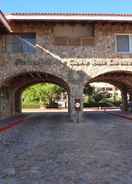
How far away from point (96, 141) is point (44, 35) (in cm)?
1175

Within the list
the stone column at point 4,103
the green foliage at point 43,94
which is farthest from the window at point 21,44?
the green foliage at point 43,94

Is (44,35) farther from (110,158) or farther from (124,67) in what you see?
(110,158)

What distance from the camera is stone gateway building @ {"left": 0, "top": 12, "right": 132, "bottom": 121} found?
72.2 feet

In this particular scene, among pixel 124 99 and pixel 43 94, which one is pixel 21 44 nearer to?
pixel 124 99

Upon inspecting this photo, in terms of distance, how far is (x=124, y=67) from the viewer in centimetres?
2273

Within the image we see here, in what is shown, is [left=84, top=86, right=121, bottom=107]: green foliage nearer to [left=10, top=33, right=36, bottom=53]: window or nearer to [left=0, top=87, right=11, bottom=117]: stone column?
[left=0, top=87, right=11, bottom=117]: stone column

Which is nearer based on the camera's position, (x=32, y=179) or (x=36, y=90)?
(x=32, y=179)

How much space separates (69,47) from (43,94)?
103 feet

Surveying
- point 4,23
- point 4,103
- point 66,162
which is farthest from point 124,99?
point 66,162

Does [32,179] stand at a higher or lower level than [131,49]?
lower

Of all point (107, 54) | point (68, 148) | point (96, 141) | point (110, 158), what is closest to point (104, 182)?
point (110, 158)

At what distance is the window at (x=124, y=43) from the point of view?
22.8m

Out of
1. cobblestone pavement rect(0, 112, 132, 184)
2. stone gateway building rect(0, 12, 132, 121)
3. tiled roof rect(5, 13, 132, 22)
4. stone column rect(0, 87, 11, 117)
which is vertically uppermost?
tiled roof rect(5, 13, 132, 22)

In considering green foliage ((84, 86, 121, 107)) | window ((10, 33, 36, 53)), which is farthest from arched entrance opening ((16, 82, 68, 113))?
window ((10, 33, 36, 53))
